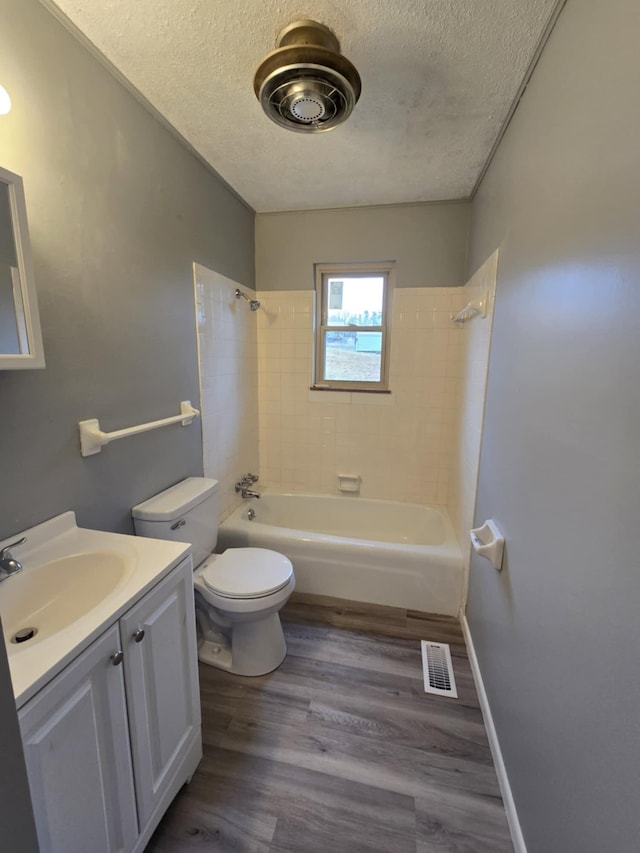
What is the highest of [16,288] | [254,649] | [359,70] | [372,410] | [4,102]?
[359,70]

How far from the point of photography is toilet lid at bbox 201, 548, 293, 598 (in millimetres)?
1617

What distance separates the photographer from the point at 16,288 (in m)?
1.00

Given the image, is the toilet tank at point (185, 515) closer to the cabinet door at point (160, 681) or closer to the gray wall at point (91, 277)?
the gray wall at point (91, 277)

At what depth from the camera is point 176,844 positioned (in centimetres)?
112

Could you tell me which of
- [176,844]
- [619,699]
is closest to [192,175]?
[619,699]

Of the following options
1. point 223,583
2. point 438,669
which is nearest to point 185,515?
point 223,583

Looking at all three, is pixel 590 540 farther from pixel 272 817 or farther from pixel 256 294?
pixel 256 294

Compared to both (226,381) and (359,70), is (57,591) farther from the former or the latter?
(359,70)

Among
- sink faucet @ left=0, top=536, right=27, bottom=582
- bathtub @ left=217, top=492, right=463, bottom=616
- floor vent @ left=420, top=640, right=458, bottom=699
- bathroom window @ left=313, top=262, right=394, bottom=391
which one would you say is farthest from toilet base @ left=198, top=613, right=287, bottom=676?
bathroom window @ left=313, top=262, right=394, bottom=391

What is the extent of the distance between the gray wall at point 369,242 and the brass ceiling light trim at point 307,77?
50.2 inches

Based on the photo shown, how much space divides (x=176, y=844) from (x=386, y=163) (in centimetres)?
289

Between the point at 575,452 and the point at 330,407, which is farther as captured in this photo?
the point at 330,407

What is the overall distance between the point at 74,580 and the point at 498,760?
155cm

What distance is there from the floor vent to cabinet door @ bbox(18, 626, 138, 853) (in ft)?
4.00
